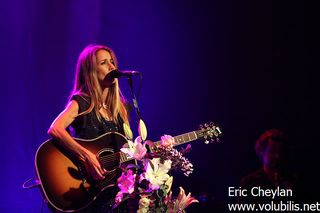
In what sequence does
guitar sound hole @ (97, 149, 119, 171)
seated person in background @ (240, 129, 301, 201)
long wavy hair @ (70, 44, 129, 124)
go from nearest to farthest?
1. guitar sound hole @ (97, 149, 119, 171)
2. long wavy hair @ (70, 44, 129, 124)
3. seated person in background @ (240, 129, 301, 201)

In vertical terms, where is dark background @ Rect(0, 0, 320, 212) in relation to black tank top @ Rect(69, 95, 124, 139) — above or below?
above

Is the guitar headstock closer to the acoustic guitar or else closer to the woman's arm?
the acoustic guitar

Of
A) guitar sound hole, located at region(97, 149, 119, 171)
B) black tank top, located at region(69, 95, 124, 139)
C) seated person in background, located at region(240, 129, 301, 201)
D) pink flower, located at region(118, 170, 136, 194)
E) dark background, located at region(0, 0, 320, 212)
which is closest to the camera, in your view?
pink flower, located at region(118, 170, 136, 194)

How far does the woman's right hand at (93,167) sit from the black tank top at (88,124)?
196mm

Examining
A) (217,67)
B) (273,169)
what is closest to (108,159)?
(273,169)

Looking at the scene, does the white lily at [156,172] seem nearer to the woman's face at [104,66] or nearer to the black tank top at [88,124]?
the black tank top at [88,124]

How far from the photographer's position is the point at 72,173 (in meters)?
2.52

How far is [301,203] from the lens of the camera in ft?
11.7

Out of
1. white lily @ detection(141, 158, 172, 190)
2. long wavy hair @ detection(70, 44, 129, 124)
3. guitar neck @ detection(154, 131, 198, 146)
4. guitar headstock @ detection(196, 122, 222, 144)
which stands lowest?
white lily @ detection(141, 158, 172, 190)

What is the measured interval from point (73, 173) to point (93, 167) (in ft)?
0.53

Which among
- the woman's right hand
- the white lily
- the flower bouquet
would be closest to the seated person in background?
the woman's right hand

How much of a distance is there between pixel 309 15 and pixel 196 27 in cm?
121

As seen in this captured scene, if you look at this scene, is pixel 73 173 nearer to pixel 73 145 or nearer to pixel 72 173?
pixel 72 173

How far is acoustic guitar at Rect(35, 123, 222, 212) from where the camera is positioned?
242cm
